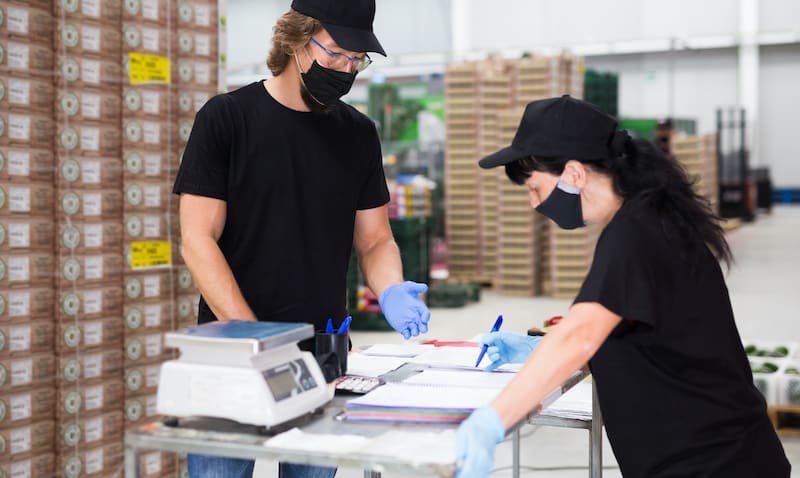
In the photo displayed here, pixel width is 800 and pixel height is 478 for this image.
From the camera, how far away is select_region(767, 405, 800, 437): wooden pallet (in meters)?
6.02

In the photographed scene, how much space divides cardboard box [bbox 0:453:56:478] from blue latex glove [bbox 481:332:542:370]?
229 cm

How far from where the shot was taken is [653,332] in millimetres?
2232

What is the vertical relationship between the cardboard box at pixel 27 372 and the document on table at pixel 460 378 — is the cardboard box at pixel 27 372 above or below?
below

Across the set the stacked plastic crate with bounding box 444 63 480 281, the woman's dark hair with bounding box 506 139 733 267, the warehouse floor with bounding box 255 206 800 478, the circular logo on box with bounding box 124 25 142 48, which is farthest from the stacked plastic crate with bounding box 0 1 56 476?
the stacked plastic crate with bounding box 444 63 480 281

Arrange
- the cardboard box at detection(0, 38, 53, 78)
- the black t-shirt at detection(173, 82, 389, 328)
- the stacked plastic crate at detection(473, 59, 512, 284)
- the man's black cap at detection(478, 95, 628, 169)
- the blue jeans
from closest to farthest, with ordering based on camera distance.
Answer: the man's black cap at detection(478, 95, 628, 169)
the blue jeans
the black t-shirt at detection(173, 82, 389, 328)
the cardboard box at detection(0, 38, 53, 78)
the stacked plastic crate at detection(473, 59, 512, 284)

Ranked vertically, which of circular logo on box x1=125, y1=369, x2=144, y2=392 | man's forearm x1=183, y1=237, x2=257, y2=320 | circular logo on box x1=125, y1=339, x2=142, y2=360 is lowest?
circular logo on box x1=125, y1=369, x2=144, y2=392

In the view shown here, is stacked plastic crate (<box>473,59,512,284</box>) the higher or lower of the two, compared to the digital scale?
higher

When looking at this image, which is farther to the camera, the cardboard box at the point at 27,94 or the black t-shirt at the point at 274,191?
the cardboard box at the point at 27,94

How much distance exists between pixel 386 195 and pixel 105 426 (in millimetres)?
2078

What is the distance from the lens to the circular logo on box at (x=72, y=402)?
423 cm

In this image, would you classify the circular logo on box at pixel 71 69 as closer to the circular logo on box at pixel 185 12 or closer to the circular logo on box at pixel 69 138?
the circular logo on box at pixel 69 138

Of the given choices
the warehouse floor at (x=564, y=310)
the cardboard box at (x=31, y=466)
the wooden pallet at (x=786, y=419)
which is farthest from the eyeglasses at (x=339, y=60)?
the wooden pallet at (x=786, y=419)

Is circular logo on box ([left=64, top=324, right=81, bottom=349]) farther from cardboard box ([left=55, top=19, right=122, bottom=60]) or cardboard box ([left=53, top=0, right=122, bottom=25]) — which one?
cardboard box ([left=53, top=0, right=122, bottom=25])

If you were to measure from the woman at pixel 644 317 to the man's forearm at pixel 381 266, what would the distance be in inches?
29.9
